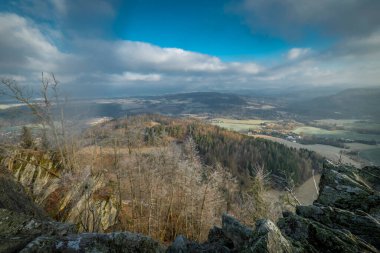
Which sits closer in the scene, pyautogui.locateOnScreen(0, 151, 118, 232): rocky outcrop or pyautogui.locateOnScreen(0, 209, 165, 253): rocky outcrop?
pyautogui.locateOnScreen(0, 209, 165, 253): rocky outcrop

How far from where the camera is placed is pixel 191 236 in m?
21.8

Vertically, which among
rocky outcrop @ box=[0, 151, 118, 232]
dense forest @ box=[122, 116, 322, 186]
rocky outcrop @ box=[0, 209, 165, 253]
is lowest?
dense forest @ box=[122, 116, 322, 186]

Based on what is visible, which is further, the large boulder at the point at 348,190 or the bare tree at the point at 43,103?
the bare tree at the point at 43,103

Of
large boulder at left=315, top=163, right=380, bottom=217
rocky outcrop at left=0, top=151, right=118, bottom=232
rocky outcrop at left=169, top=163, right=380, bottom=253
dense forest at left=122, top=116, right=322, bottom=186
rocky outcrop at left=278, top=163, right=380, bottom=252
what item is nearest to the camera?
rocky outcrop at left=169, top=163, right=380, bottom=253

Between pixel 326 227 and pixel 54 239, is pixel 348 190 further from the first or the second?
pixel 54 239

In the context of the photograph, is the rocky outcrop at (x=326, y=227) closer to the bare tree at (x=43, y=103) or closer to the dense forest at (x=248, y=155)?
the bare tree at (x=43, y=103)

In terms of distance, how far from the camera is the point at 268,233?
507cm

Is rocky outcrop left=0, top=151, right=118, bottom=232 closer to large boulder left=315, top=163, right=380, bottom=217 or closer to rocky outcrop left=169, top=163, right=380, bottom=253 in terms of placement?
rocky outcrop left=169, top=163, right=380, bottom=253

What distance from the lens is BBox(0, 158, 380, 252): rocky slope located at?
535 cm

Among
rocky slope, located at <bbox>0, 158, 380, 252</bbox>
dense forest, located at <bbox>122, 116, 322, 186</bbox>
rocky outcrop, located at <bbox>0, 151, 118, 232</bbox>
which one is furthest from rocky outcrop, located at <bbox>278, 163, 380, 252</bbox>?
dense forest, located at <bbox>122, 116, 322, 186</bbox>

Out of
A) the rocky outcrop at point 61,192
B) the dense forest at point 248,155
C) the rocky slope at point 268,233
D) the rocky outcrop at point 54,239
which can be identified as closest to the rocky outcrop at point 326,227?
the rocky slope at point 268,233

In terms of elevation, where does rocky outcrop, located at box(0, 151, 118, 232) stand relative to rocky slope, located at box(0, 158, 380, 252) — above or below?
below

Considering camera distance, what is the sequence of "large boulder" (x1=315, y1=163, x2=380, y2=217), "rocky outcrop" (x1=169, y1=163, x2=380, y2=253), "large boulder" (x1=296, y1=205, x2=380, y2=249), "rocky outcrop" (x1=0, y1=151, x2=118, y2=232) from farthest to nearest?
"rocky outcrop" (x1=0, y1=151, x2=118, y2=232)
"large boulder" (x1=315, y1=163, x2=380, y2=217)
"large boulder" (x1=296, y1=205, x2=380, y2=249)
"rocky outcrop" (x1=169, y1=163, x2=380, y2=253)

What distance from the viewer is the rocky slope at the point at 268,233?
5.35 meters
